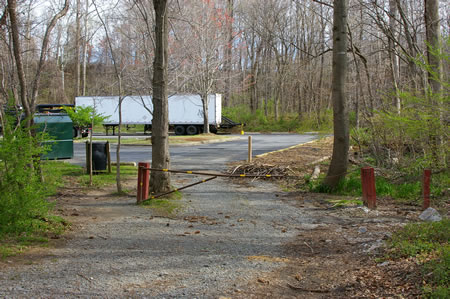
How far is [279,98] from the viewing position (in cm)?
4850

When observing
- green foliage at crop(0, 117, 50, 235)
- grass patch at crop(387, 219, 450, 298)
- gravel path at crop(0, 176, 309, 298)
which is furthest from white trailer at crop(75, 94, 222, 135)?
grass patch at crop(387, 219, 450, 298)

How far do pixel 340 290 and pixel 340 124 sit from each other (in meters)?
6.80

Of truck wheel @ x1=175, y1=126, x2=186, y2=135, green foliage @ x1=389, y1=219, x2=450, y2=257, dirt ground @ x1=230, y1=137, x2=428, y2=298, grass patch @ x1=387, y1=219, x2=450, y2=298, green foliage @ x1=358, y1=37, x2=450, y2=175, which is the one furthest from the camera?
A: truck wheel @ x1=175, y1=126, x2=186, y2=135

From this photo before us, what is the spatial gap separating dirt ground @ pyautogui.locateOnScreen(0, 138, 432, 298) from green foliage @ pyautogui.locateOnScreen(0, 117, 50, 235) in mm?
548

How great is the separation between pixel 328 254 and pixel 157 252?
235cm

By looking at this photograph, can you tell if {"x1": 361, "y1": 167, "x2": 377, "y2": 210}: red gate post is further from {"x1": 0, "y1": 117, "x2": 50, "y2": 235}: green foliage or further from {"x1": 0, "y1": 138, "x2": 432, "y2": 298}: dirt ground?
{"x1": 0, "y1": 117, "x2": 50, "y2": 235}: green foliage

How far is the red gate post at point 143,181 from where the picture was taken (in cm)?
916

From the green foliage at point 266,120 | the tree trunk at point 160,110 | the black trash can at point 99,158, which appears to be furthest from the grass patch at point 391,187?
the green foliage at point 266,120

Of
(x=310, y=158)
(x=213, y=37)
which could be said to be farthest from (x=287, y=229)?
(x=213, y=37)

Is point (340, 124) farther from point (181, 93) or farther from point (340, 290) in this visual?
point (181, 93)

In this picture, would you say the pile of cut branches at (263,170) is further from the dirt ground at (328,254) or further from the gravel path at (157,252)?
the gravel path at (157,252)

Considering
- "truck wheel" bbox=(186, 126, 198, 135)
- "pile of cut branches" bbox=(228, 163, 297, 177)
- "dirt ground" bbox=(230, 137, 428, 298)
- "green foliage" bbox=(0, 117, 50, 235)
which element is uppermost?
"truck wheel" bbox=(186, 126, 198, 135)

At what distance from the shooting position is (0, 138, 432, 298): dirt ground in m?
4.67

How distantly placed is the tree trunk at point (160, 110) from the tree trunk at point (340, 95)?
13.5 feet
